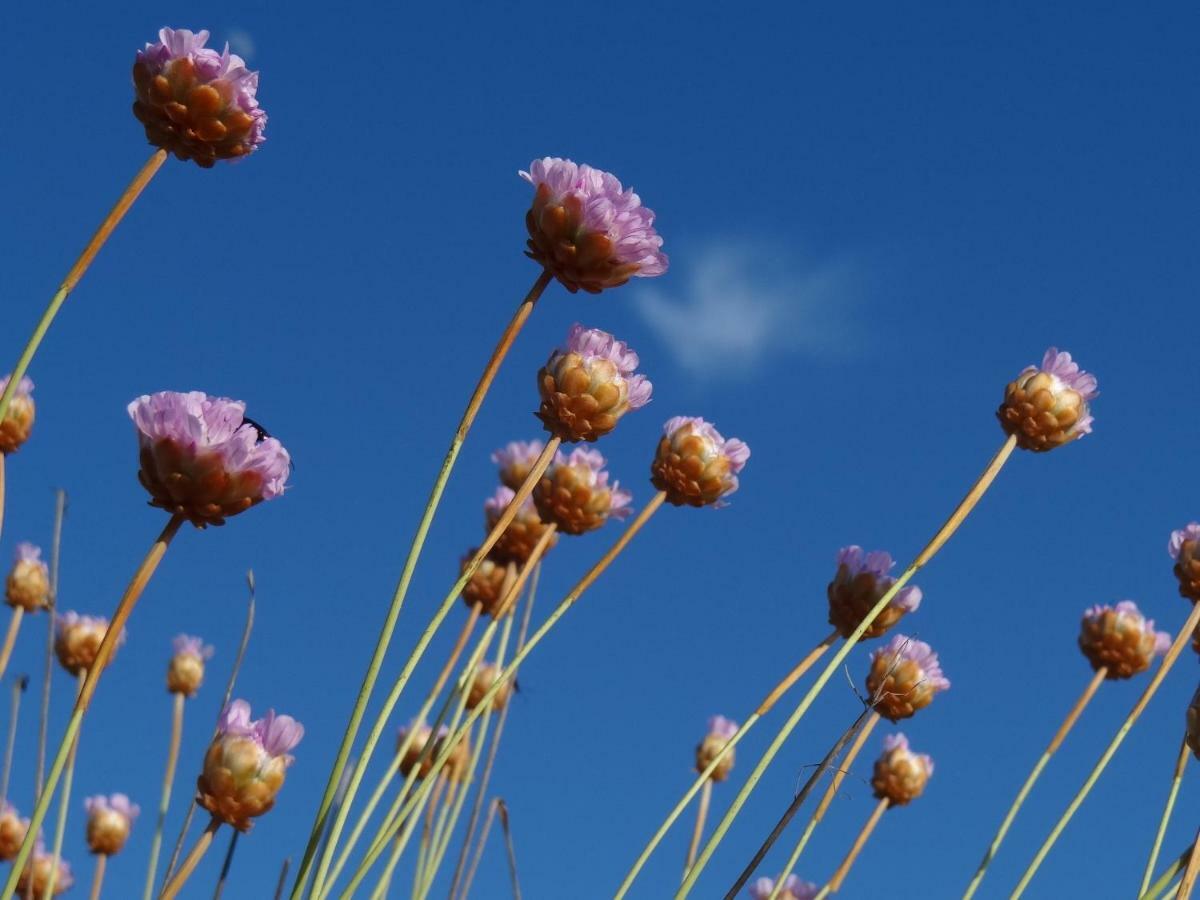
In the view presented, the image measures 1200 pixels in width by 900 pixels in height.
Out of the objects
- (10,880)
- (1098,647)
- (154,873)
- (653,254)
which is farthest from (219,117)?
(1098,647)

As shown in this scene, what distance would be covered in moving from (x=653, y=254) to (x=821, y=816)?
0.72 m

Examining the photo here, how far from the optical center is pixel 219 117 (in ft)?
3.49

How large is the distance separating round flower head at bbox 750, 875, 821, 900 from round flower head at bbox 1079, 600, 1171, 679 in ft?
1.88

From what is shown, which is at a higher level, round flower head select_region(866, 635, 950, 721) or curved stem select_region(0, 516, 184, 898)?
round flower head select_region(866, 635, 950, 721)

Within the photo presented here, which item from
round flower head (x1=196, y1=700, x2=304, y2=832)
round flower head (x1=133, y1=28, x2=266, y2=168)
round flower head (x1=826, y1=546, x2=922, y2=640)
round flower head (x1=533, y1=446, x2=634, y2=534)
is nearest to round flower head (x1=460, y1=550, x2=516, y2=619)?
round flower head (x1=533, y1=446, x2=634, y2=534)

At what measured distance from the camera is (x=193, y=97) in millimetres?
1053

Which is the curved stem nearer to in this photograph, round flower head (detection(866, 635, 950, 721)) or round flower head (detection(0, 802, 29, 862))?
round flower head (detection(866, 635, 950, 721))

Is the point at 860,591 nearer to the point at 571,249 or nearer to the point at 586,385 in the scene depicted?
the point at 586,385

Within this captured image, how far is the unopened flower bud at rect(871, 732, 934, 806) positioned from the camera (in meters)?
2.03

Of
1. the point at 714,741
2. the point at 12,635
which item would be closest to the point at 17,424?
the point at 12,635

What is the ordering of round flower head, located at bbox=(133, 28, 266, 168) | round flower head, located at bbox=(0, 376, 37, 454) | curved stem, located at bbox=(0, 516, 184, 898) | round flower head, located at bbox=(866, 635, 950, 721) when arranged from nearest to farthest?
1. curved stem, located at bbox=(0, 516, 184, 898)
2. round flower head, located at bbox=(133, 28, 266, 168)
3. round flower head, located at bbox=(0, 376, 37, 454)
4. round flower head, located at bbox=(866, 635, 950, 721)

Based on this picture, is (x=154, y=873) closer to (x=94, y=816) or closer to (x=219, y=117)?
(x=94, y=816)

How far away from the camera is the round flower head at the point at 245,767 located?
4.18 feet

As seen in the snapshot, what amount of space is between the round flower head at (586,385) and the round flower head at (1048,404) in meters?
0.51
